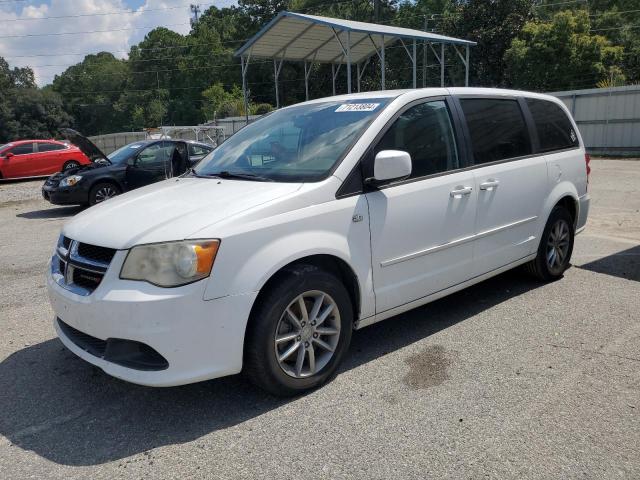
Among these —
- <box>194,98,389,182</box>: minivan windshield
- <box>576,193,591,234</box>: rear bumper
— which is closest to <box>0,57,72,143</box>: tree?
<box>194,98,389,182</box>: minivan windshield

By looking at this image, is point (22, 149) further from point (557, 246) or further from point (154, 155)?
point (557, 246)

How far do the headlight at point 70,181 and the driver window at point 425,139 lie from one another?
30.6ft

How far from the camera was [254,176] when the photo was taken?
381cm

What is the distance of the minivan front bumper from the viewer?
290cm

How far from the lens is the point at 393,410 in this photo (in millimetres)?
3217

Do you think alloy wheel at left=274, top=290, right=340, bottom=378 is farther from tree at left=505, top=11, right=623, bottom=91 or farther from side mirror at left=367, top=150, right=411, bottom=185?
tree at left=505, top=11, right=623, bottom=91

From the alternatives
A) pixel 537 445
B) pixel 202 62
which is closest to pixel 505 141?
pixel 537 445

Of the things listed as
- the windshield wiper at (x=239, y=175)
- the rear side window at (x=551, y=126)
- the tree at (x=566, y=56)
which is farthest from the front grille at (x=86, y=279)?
the tree at (x=566, y=56)

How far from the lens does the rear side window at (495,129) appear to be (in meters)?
4.52

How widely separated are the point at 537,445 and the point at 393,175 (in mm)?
1770

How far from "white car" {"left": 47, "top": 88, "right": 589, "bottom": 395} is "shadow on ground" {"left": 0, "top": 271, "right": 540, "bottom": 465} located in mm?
328

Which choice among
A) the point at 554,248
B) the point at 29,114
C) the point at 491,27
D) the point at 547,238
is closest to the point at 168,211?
the point at 547,238

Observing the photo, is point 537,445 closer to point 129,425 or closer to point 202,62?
point 129,425

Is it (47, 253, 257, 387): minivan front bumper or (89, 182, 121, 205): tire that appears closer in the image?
(47, 253, 257, 387): minivan front bumper
